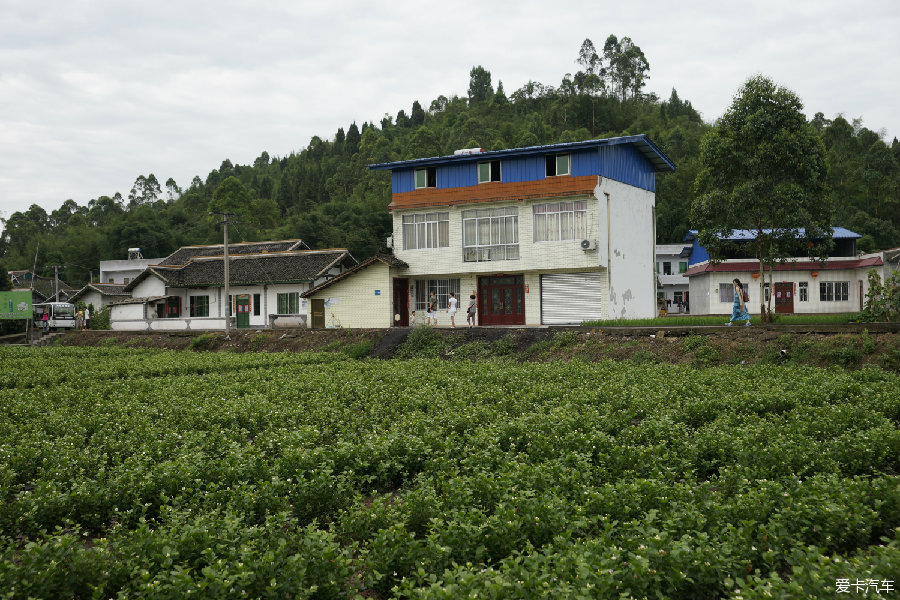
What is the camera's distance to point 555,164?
Result: 31.4 metres

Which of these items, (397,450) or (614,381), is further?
(614,381)

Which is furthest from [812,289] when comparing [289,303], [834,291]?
[289,303]

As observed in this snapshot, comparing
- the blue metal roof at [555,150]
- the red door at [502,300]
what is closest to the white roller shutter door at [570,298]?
the red door at [502,300]

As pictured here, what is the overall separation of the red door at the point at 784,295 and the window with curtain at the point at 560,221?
1862 cm

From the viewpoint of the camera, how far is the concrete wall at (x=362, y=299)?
109ft

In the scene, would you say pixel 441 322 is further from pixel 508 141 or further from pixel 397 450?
pixel 508 141

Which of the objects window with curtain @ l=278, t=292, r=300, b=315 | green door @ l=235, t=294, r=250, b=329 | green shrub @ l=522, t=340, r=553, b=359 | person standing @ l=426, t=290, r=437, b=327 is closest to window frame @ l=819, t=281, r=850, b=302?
person standing @ l=426, t=290, r=437, b=327

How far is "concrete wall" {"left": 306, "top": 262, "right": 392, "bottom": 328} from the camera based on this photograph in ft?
109

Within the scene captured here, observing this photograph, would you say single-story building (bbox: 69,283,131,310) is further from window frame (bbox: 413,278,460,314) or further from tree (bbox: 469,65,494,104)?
tree (bbox: 469,65,494,104)

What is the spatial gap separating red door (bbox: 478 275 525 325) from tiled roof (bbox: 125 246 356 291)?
1156 centimetres

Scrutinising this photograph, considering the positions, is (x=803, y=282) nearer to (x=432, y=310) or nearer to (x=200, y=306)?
(x=432, y=310)

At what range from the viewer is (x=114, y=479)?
297 inches

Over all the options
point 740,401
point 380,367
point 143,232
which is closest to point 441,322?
point 380,367

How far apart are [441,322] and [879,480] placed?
28.2 metres
